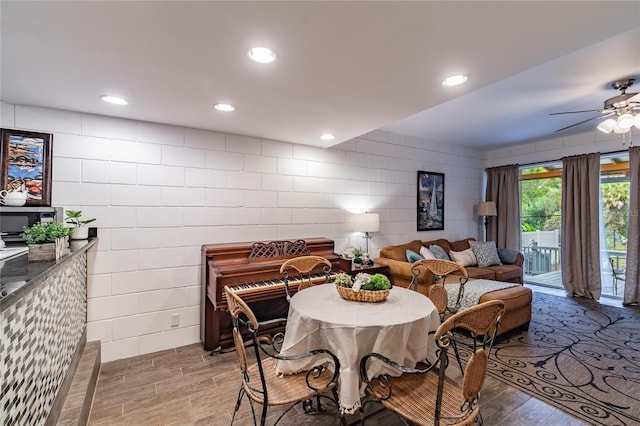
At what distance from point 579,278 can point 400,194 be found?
10.4 feet

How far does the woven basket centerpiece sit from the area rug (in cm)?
146

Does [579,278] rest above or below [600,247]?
below

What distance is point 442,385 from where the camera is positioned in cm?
127

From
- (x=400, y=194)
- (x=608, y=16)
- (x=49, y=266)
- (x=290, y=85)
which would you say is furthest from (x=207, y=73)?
(x=400, y=194)

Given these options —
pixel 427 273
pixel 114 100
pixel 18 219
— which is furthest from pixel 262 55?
pixel 427 273

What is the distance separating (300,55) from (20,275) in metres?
1.65

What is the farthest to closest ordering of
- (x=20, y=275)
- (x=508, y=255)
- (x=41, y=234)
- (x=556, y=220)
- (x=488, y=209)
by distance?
(x=488, y=209), (x=556, y=220), (x=508, y=255), (x=41, y=234), (x=20, y=275)

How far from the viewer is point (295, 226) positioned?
371 cm

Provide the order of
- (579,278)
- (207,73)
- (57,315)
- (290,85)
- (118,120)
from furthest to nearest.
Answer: (579,278), (118,120), (290,85), (207,73), (57,315)

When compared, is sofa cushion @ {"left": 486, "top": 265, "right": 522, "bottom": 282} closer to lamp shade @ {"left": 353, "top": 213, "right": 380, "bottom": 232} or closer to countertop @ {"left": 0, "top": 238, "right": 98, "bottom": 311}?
lamp shade @ {"left": 353, "top": 213, "right": 380, "bottom": 232}

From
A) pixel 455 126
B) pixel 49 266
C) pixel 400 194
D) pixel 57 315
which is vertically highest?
pixel 455 126

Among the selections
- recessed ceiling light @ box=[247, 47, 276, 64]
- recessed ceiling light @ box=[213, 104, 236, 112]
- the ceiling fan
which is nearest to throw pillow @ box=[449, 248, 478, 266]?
the ceiling fan

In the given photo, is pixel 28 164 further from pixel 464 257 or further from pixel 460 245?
pixel 460 245

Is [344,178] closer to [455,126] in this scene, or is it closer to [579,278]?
[455,126]
